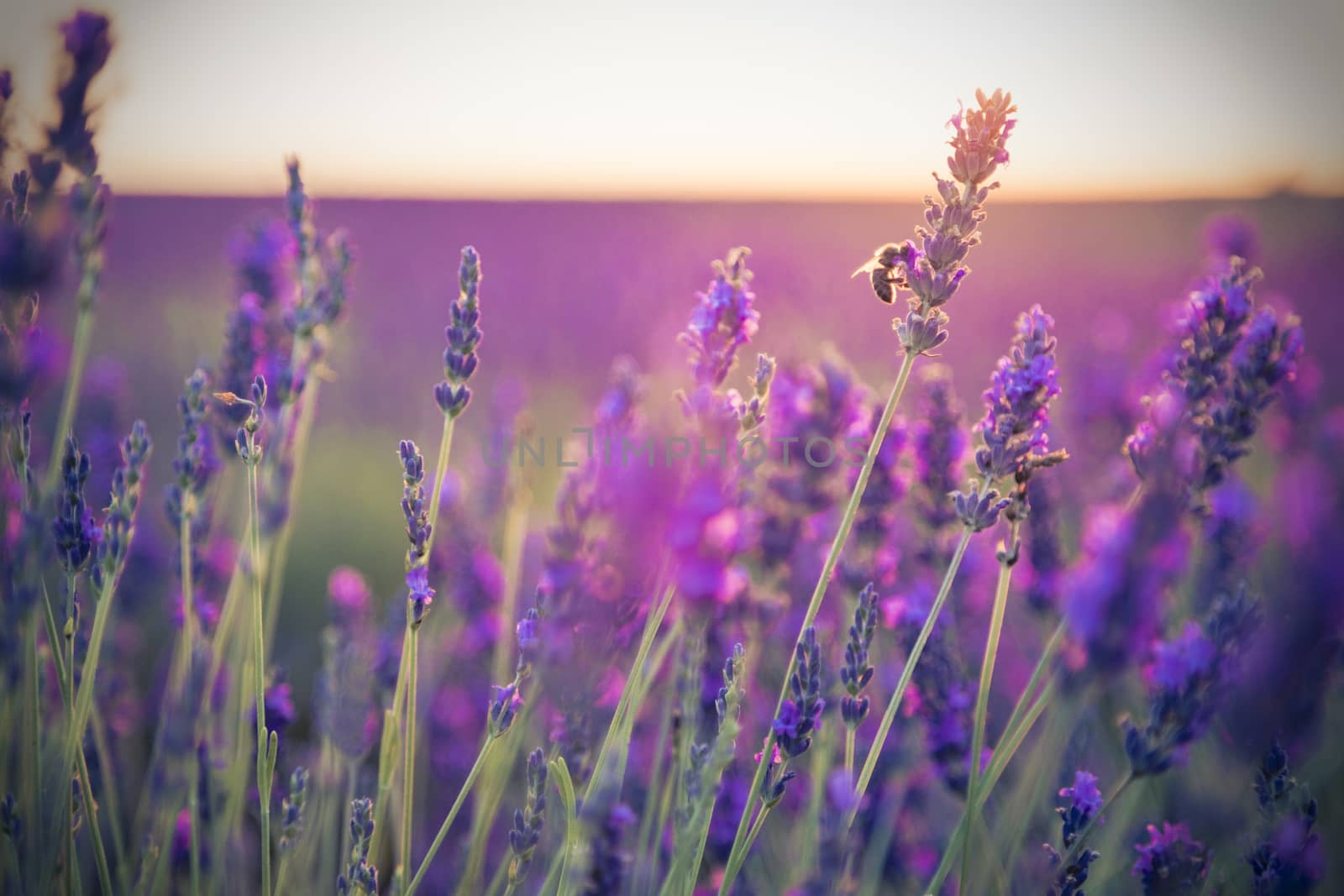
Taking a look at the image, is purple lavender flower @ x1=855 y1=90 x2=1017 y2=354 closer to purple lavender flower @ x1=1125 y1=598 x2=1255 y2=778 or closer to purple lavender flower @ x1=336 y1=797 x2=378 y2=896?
purple lavender flower @ x1=1125 y1=598 x2=1255 y2=778

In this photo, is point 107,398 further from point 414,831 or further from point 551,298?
point 551,298

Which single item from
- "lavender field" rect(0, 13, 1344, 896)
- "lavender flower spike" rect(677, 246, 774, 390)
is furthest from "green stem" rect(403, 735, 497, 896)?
"lavender flower spike" rect(677, 246, 774, 390)

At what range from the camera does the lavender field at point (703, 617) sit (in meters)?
1.07

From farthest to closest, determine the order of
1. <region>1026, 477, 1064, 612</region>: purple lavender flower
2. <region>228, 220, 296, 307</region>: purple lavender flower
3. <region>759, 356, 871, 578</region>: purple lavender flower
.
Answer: <region>228, 220, 296, 307</region>: purple lavender flower → <region>1026, 477, 1064, 612</region>: purple lavender flower → <region>759, 356, 871, 578</region>: purple lavender flower

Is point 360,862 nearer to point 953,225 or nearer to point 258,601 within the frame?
point 258,601

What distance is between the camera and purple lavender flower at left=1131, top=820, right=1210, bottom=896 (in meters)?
1.23

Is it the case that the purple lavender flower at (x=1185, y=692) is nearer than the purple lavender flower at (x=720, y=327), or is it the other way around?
the purple lavender flower at (x=1185, y=692)

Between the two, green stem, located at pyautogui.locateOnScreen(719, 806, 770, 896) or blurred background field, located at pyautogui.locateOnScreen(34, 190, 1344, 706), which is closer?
green stem, located at pyautogui.locateOnScreen(719, 806, 770, 896)

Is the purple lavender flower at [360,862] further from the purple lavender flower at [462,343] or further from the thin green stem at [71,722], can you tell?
the purple lavender flower at [462,343]

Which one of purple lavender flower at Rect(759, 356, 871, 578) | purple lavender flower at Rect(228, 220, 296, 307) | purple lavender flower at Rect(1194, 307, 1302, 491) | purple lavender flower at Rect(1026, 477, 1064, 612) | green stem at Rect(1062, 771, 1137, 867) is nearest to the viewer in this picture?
green stem at Rect(1062, 771, 1137, 867)

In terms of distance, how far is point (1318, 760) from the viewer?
1.80 meters

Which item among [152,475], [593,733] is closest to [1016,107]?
[593,733]

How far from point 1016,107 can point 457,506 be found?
1.73m

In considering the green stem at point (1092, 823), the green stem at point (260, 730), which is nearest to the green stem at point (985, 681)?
the green stem at point (1092, 823)
